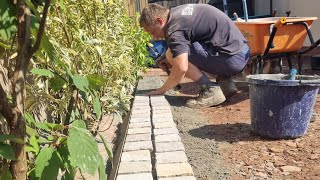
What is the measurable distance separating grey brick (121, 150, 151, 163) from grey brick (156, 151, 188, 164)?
6 cm

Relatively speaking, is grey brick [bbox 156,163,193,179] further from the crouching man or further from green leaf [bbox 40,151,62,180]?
the crouching man

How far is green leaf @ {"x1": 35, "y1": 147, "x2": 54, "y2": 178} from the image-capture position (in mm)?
1090

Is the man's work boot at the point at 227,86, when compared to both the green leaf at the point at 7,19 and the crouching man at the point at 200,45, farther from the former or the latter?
the green leaf at the point at 7,19

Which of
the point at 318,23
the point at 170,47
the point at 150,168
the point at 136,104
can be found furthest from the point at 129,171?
the point at 318,23

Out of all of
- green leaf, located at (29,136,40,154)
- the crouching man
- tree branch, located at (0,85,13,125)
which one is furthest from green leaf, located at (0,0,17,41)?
the crouching man

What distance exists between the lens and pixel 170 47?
383 centimetres

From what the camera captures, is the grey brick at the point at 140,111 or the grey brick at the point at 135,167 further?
the grey brick at the point at 140,111

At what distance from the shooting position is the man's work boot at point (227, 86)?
14.0 feet

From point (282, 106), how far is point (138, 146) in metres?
1.11

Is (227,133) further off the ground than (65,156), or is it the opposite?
(65,156)

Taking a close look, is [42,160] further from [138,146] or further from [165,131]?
[165,131]

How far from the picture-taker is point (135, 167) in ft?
6.71

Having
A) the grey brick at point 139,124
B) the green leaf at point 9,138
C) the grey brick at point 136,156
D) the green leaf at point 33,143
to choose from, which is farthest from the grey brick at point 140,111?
the green leaf at point 9,138

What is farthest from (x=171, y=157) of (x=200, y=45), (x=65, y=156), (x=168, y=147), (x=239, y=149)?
(x=200, y=45)
